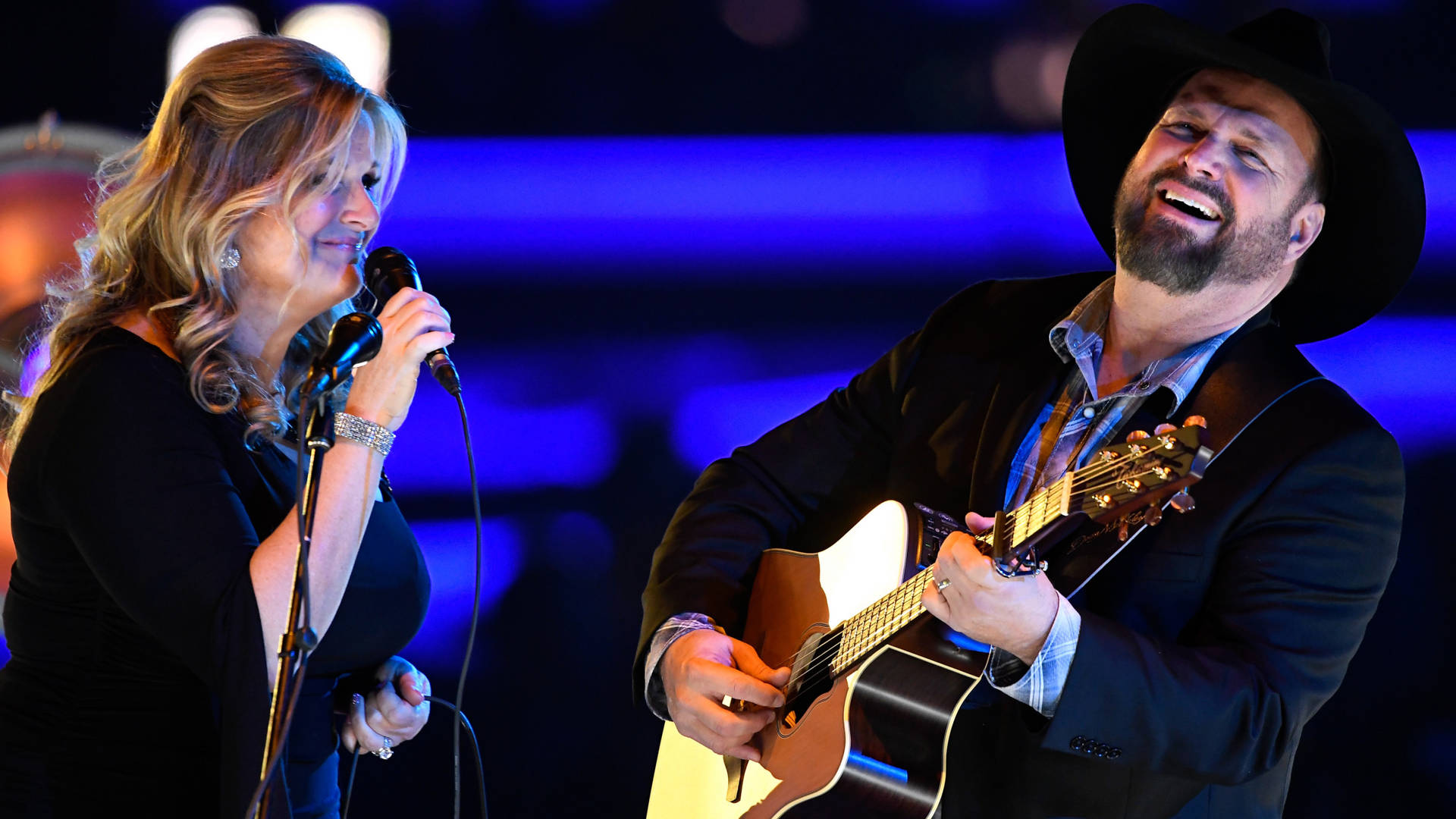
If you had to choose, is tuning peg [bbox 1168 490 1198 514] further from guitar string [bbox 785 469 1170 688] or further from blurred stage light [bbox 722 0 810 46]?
blurred stage light [bbox 722 0 810 46]

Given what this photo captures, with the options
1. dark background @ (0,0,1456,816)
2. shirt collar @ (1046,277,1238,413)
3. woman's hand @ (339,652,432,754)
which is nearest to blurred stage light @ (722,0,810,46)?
dark background @ (0,0,1456,816)

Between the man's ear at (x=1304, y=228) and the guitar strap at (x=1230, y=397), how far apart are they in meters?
0.15

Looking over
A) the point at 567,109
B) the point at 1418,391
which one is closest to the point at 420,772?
the point at 567,109

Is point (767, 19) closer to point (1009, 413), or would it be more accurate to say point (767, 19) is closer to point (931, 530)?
point (1009, 413)

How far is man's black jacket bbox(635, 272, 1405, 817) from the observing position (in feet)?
5.62

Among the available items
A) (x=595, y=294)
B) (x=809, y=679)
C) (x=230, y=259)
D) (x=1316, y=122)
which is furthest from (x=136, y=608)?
(x=1316, y=122)

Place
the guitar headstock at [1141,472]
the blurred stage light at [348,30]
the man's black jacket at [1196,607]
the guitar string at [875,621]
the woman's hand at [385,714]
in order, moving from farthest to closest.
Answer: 1. the blurred stage light at [348,30]
2. the woman's hand at [385,714]
3. the guitar string at [875,621]
4. the man's black jacket at [1196,607]
5. the guitar headstock at [1141,472]

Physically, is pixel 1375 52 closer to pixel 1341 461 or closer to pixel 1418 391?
pixel 1418 391

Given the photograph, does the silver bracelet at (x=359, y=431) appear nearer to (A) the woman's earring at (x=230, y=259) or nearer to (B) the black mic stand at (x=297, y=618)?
(B) the black mic stand at (x=297, y=618)

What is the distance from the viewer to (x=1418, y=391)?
10.6 feet

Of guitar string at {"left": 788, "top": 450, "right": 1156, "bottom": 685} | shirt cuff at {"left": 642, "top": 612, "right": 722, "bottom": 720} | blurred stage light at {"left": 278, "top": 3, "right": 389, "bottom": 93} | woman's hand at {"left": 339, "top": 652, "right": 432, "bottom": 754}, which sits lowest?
woman's hand at {"left": 339, "top": 652, "right": 432, "bottom": 754}

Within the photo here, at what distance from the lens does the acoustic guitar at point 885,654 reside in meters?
1.56

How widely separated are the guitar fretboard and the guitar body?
18mm

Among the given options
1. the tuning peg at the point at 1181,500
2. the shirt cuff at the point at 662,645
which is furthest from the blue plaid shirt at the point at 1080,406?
the shirt cuff at the point at 662,645
